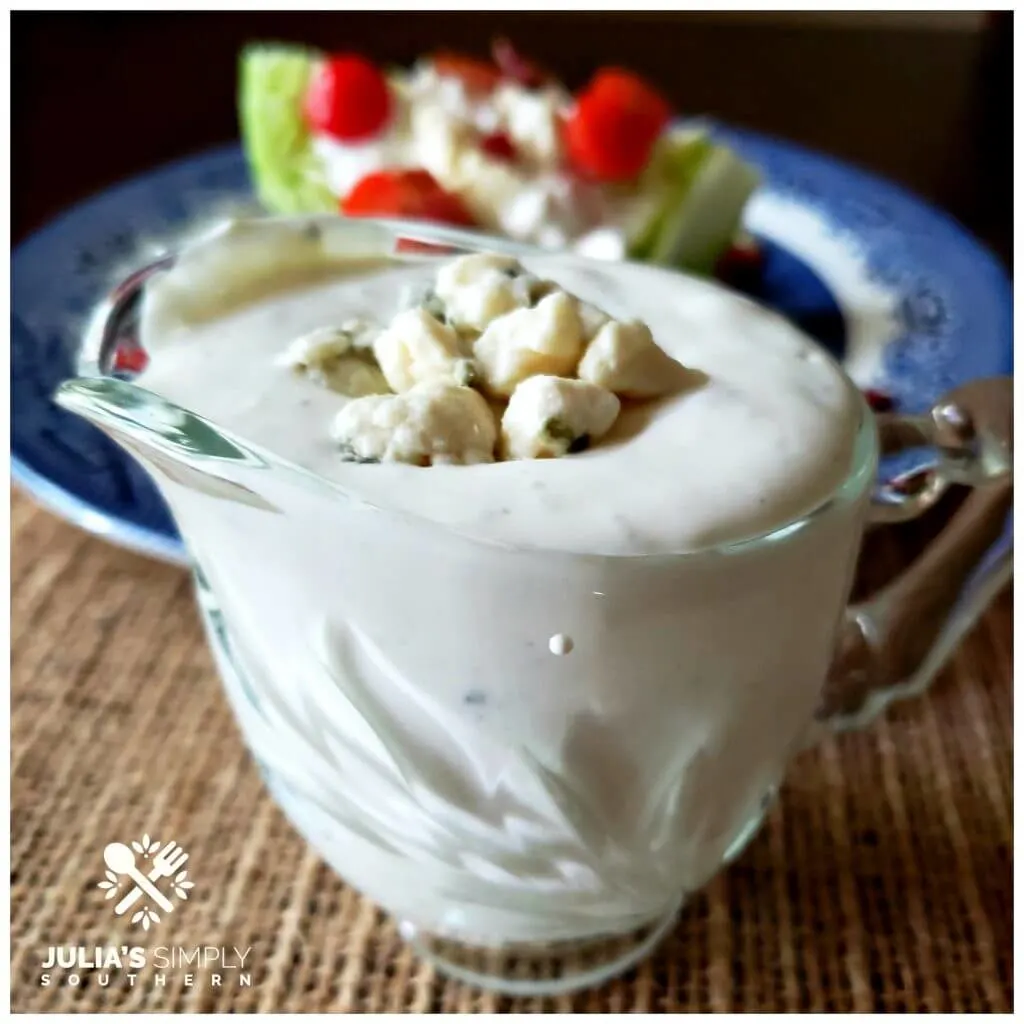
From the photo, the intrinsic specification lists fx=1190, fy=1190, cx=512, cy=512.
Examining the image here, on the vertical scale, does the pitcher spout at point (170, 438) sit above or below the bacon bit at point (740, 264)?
above

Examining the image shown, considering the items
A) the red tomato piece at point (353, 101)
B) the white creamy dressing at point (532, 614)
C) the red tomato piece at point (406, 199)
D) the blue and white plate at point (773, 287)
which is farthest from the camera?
the red tomato piece at point (353, 101)

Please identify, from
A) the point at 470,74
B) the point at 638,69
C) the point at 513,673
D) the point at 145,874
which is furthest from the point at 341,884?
the point at 638,69

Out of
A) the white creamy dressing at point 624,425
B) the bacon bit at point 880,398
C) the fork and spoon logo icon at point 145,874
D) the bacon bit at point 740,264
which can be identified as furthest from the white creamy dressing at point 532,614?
the bacon bit at point 740,264

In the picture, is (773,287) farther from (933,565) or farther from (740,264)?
(933,565)

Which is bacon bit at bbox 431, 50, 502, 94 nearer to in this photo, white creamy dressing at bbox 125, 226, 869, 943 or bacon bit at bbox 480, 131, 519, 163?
bacon bit at bbox 480, 131, 519, 163

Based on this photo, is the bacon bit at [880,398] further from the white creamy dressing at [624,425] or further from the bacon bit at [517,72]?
the bacon bit at [517,72]

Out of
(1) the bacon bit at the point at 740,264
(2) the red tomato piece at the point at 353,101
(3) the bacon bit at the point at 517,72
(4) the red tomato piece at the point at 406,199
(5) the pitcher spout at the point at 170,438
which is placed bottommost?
(1) the bacon bit at the point at 740,264

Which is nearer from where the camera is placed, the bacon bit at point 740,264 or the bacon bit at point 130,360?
the bacon bit at point 130,360

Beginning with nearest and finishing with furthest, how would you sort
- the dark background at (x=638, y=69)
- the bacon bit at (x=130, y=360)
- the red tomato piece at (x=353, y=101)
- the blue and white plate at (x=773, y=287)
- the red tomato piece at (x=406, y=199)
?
the bacon bit at (x=130, y=360), the blue and white plate at (x=773, y=287), the red tomato piece at (x=406, y=199), the red tomato piece at (x=353, y=101), the dark background at (x=638, y=69)
